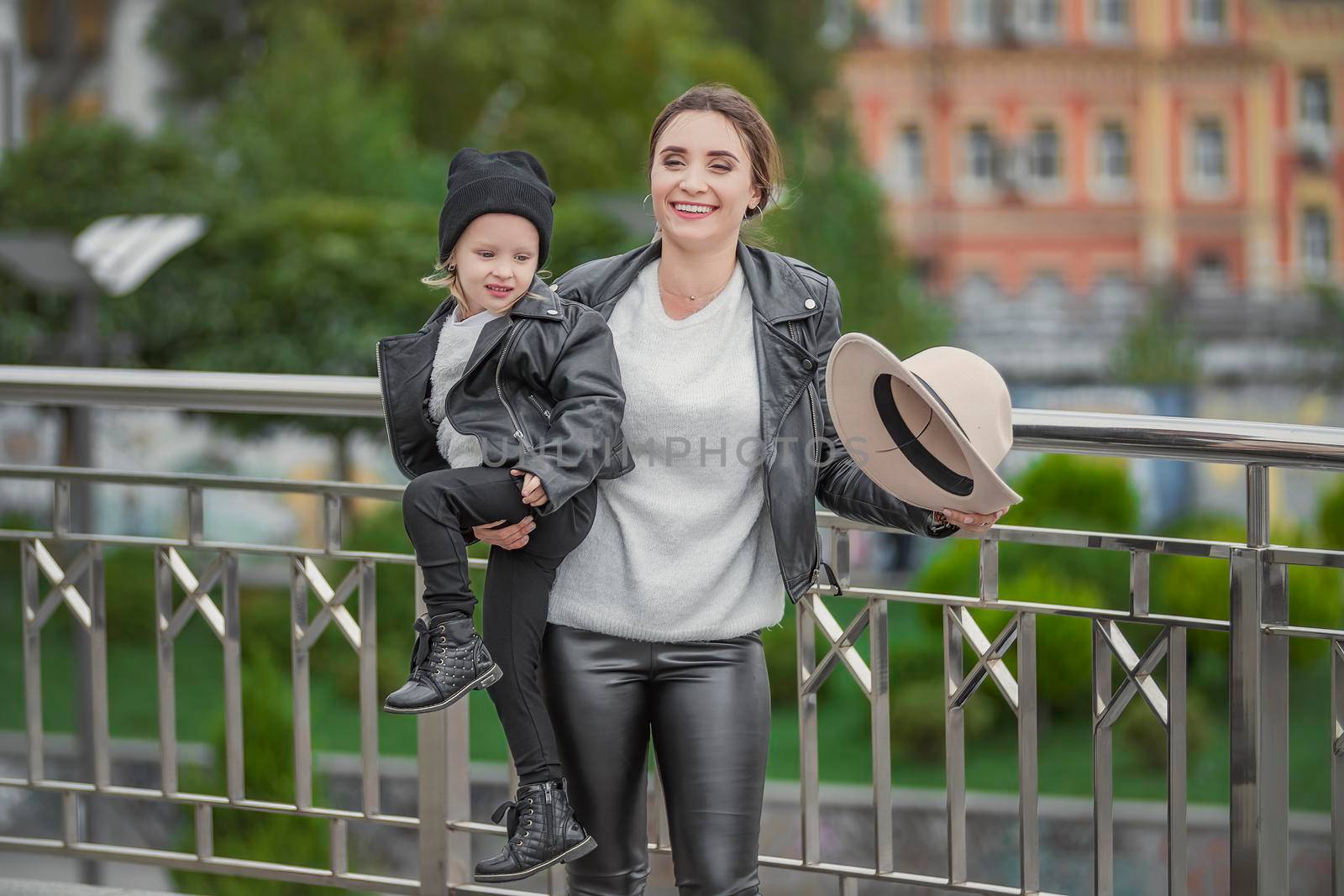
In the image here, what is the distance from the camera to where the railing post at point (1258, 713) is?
8.86 feet

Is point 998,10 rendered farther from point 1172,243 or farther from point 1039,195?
point 1172,243

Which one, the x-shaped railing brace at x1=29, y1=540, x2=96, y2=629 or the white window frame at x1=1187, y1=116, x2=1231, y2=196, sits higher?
the white window frame at x1=1187, y1=116, x2=1231, y2=196

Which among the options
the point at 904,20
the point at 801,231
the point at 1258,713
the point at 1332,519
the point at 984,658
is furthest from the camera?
the point at 904,20

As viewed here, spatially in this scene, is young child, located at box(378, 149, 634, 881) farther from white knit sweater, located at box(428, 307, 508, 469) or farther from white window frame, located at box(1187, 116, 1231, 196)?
white window frame, located at box(1187, 116, 1231, 196)

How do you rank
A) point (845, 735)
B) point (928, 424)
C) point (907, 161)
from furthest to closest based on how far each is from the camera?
point (907, 161) < point (845, 735) < point (928, 424)

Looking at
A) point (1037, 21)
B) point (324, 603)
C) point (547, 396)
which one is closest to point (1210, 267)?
point (1037, 21)

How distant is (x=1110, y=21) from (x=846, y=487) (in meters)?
42.9

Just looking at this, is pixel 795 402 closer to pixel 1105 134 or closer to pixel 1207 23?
pixel 1105 134

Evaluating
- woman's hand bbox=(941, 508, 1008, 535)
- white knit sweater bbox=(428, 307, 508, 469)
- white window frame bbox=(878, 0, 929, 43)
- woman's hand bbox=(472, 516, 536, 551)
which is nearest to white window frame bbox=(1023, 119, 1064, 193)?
white window frame bbox=(878, 0, 929, 43)

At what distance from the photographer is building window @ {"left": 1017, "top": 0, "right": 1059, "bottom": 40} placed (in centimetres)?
4159

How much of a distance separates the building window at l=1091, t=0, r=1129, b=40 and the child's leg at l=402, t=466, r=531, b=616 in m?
42.6

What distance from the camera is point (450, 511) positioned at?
2.23 m

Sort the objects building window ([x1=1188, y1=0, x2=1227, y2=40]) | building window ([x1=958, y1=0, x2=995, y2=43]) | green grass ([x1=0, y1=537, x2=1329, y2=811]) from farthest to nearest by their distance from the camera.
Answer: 1. building window ([x1=958, y1=0, x2=995, y2=43])
2. building window ([x1=1188, y1=0, x2=1227, y2=40])
3. green grass ([x1=0, y1=537, x2=1329, y2=811])

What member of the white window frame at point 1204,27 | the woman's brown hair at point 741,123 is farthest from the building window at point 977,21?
the woman's brown hair at point 741,123
